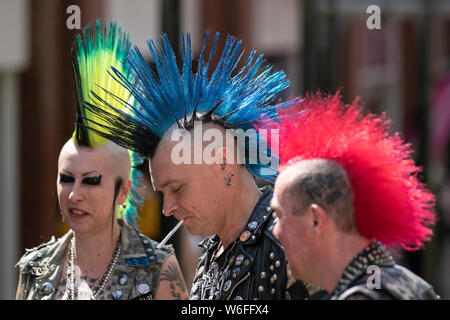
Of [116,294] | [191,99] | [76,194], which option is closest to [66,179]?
[76,194]

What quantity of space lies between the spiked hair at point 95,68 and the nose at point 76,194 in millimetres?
174

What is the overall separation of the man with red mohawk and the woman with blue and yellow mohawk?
34.1 inches

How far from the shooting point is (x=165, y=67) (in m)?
2.75

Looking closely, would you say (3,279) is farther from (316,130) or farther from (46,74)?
(316,130)

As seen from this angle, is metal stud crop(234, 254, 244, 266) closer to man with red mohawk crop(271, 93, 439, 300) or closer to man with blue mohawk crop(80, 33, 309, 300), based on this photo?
man with blue mohawk crop(80, 33, 309, 300)

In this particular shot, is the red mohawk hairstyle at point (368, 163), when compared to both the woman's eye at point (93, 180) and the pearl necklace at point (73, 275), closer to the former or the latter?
the woman's eye at point (93, 180)

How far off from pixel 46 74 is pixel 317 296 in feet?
14.6

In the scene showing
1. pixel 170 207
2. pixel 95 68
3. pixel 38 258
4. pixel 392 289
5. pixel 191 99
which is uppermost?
pixel 95 68

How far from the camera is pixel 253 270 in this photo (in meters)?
2.55

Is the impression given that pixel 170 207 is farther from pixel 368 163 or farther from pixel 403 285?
pixel 403 285

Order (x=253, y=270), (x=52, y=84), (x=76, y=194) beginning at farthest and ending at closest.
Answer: (x=52, y=84) → (x=76, y=194) → (x=253, y=270)

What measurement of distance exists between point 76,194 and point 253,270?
0.80 metres
